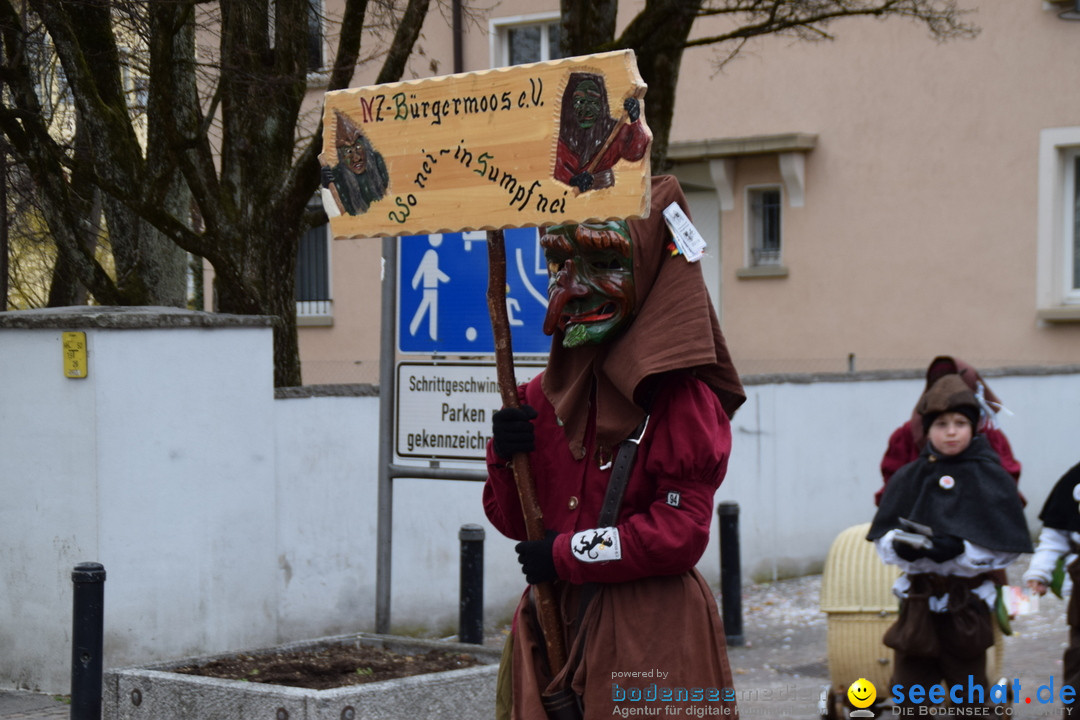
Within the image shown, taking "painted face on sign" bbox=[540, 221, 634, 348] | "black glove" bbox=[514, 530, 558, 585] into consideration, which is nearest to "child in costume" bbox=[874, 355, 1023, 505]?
"painted face on sign" bbox=[540, 221, 634, 348]

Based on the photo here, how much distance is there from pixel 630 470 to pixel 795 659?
4.98 meters

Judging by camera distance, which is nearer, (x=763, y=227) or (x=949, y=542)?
(x=949, y=542)

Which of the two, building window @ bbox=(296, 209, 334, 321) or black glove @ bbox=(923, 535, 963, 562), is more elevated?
Result: building window @ bbox=(296, 209, 334, 321)

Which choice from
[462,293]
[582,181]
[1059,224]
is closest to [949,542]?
[462,293]

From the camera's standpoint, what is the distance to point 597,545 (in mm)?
3322

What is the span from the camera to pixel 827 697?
Answer: 253 inches

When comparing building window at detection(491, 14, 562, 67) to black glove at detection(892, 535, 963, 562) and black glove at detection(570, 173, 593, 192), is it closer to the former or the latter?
black glove at detection(892, 535, 963, 562)

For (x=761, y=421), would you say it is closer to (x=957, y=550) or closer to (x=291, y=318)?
(x=291, y=318)

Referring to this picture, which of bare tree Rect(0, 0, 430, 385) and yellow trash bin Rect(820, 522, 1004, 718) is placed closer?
yellow trash bin Rect(820, 522, 1004, 718)

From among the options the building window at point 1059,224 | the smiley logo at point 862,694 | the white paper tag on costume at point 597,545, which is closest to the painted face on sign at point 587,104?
the white paper tag on costume at point 597,545

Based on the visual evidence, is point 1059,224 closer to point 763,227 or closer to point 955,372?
point 763,227

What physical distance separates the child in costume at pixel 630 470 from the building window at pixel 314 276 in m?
15.8

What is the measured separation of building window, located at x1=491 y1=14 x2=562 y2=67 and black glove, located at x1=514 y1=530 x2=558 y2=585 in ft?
47.8

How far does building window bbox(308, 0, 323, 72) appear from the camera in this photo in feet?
28.3
